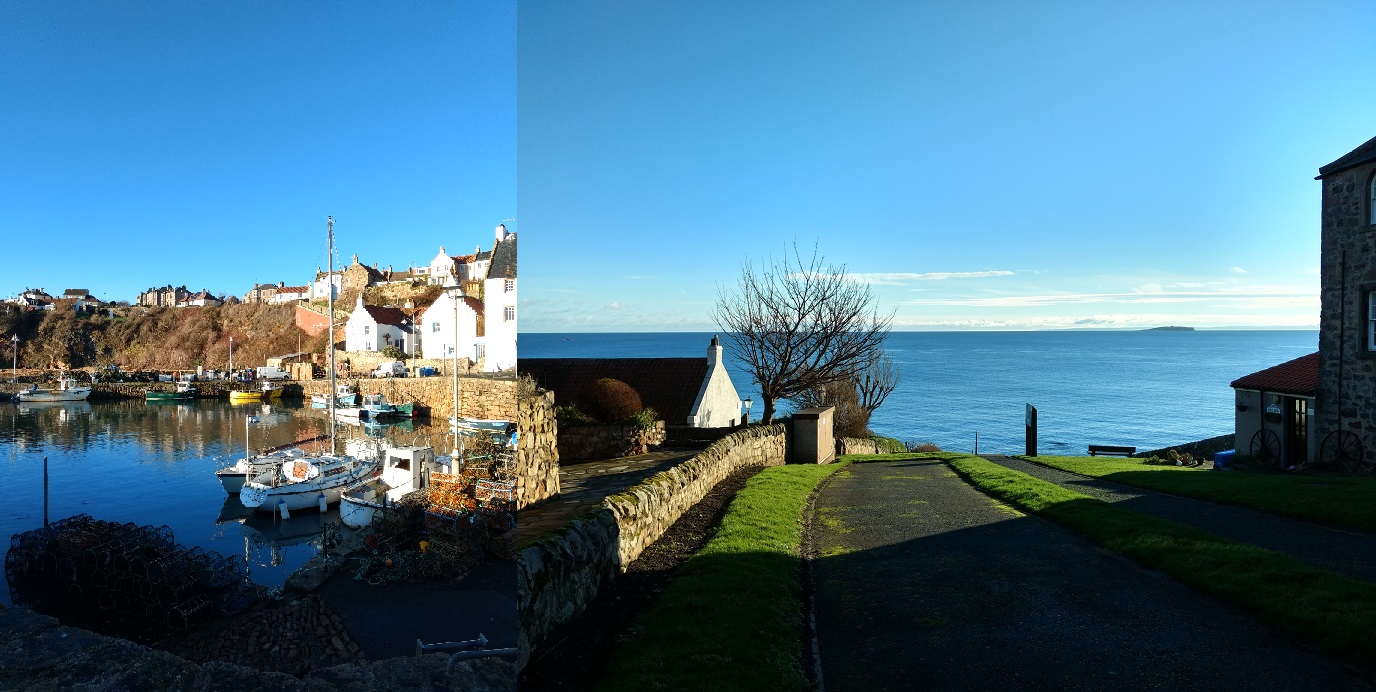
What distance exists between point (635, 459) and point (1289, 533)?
6941 millimetres

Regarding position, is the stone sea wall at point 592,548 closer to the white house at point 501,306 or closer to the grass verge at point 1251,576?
the white house at point 501,306

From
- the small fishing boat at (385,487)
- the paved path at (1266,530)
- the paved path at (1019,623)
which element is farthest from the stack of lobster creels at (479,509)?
the paved path at (1266,530)

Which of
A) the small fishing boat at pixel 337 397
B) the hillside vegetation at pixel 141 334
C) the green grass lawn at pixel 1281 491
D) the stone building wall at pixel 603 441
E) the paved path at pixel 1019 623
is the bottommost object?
the green grass lawn at pixel 1281 491

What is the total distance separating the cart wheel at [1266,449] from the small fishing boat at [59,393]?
61.9 ft

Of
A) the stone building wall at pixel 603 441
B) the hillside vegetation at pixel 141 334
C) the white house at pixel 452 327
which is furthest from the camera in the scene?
the stone building wall at pixel 603 441

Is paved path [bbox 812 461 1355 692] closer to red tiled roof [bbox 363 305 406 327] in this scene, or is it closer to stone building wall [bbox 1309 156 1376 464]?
red tiled roof [bbox 363 305 406 327]

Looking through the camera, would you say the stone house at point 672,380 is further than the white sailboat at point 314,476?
Yes

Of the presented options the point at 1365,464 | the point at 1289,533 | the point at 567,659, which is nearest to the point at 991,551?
the point at 1289,533

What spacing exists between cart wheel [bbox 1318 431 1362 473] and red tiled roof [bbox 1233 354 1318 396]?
100cm

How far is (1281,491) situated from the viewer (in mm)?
9055

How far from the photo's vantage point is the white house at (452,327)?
283 cm

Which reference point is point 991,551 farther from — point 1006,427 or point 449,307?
point 1006,427

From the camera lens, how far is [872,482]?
1078cm

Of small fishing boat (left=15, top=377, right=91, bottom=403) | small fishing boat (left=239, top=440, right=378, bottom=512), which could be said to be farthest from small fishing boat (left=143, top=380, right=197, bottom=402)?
small fishing boat (left=239, top=440, right=378, bottom=512)
